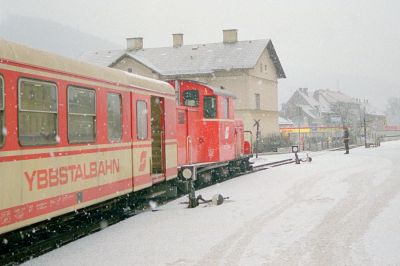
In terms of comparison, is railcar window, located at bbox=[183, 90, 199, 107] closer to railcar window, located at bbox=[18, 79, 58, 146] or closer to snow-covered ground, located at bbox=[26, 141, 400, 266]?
snow-covered ground, located at bbox=[26, 141, 400, 266]

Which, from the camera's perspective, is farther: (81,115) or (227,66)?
Result: (227,66)

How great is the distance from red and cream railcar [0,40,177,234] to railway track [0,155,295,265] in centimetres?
39

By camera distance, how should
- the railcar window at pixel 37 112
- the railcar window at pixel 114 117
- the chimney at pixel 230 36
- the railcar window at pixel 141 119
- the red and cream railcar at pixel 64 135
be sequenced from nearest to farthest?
1. the red and cream railcar at pixel 64 135
2. the railcar window at pixel 37 112
3. the railcar window at pixel 114 117
4. the railcar window at pixel 141 119
5. the chimney at pixel 230 36

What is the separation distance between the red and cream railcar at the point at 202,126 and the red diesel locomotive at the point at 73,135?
3.07 ft

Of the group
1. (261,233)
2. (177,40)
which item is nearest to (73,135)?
(261,233)

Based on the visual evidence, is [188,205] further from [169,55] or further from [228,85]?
[169,55]

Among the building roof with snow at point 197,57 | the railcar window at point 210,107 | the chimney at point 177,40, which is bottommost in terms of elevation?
the railcar window at point 210,107

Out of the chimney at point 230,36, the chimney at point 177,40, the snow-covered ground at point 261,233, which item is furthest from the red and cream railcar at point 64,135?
the chimney at point 177,40

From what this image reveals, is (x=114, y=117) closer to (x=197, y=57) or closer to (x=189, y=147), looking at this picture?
(x=189, y=147)

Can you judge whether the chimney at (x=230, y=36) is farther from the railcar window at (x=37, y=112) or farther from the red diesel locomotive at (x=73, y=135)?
the railcar window at (x=37, y=112)

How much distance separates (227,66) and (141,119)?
34.6m

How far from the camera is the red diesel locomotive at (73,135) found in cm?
707

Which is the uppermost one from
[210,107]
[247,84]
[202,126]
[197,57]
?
[197,57]

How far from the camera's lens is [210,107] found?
56.2ft
